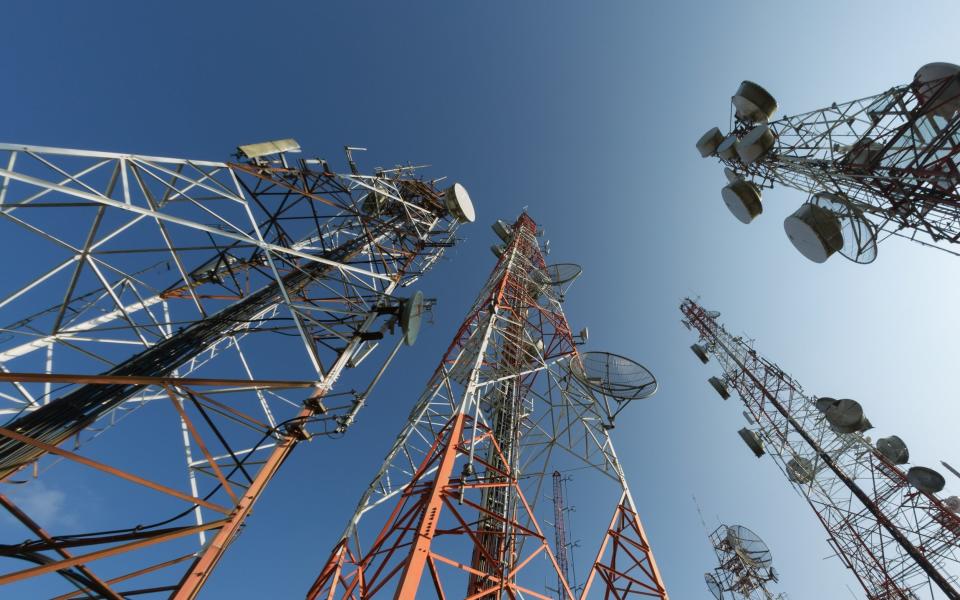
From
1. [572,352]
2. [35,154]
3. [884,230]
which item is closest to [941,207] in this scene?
[884,230]

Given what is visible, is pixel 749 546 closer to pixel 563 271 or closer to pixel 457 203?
pixel 563 271

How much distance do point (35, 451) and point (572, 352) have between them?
11.9 m

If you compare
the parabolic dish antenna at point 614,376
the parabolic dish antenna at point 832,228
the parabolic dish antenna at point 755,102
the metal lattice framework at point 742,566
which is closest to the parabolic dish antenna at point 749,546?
the metal lattice framework at point 742,566

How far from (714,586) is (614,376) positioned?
2354 cm

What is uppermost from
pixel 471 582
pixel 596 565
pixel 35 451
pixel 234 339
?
pixel 234 339

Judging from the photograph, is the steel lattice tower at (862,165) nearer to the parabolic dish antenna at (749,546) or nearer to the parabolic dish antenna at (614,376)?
the parabolic dish antenna at (614,376)

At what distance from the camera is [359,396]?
8.00 metres

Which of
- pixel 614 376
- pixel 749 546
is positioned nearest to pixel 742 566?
pixel 749 546

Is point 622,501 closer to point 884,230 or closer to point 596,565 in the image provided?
point 596,565

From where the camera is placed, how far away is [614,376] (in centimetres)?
1333

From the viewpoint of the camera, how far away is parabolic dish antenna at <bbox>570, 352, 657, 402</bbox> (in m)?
12.8

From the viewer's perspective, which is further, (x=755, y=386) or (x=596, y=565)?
(x=755, y=386)

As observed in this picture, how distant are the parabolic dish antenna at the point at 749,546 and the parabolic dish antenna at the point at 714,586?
9.25 feet

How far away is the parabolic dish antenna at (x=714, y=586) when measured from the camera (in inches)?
973
